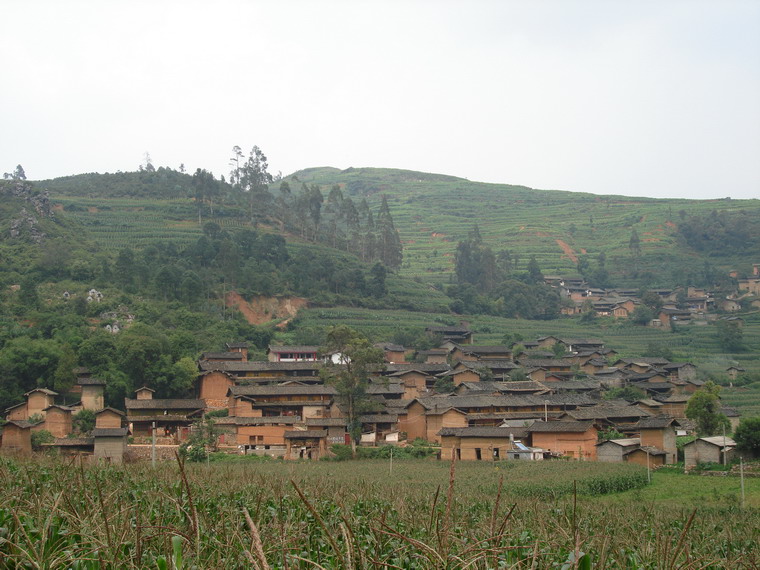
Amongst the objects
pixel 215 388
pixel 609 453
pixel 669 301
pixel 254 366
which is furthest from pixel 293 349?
pixel 669 301

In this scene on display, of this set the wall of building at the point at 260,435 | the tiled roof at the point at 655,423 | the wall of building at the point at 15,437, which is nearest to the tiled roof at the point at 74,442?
the wall of building at the point at 15,437

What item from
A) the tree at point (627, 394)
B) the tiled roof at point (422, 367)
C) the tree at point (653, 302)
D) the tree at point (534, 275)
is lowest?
the tree at point (627, 394)

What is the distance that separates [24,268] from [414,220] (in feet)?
290

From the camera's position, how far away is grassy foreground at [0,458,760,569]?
5.01 m

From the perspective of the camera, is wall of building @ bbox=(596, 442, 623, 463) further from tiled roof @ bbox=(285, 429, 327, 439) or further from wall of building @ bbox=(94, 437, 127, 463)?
wall of building @ bbox=(94, 437, 127, 463)

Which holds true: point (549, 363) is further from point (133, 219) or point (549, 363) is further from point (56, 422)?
point (133, 219)

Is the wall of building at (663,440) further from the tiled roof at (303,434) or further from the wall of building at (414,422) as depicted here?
the tiled roof at (303,434)

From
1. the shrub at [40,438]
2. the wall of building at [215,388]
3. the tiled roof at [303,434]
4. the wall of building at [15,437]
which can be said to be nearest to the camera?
the wall of building at [15,437]

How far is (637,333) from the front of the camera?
69500mm

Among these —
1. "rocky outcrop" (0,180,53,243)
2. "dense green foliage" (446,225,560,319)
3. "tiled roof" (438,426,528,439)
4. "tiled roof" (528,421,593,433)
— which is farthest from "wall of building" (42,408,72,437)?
"dense green foliage" (446,225,560,319)

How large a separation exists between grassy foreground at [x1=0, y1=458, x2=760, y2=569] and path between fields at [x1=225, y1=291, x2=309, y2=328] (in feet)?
88.7

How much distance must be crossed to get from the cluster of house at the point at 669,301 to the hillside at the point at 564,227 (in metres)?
5.07

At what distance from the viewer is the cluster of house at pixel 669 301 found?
242 ft

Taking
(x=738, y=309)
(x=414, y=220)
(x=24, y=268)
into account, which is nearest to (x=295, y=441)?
(x=24, y=268)
